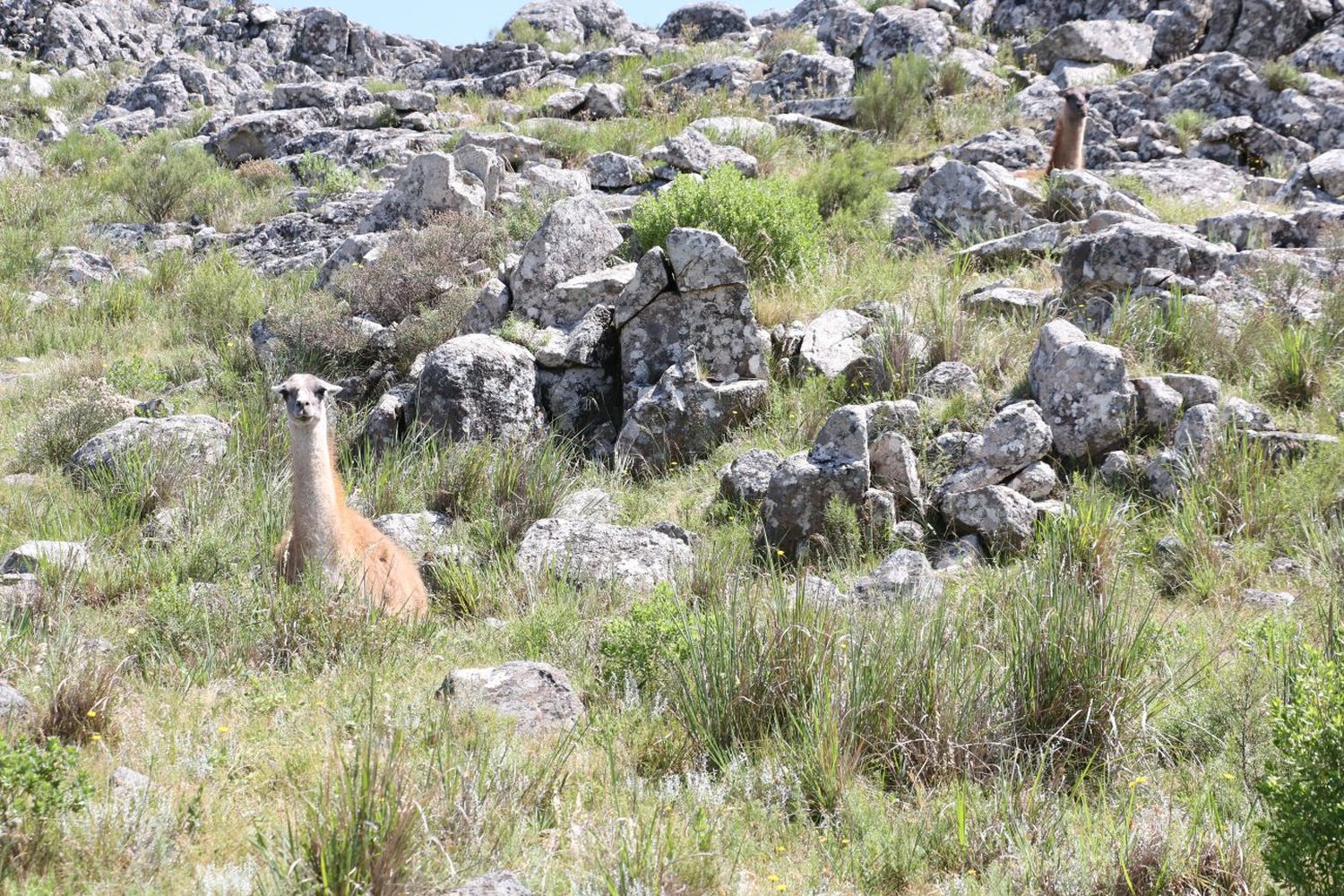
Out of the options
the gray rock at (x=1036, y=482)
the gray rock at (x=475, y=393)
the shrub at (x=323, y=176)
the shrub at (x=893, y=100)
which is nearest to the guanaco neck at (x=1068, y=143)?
the shrub at (x=893, y=100)

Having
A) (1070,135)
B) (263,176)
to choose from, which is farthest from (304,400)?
(263,176)

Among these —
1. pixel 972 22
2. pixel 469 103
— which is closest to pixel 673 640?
pixel 469 103

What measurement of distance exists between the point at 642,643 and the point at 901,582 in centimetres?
154

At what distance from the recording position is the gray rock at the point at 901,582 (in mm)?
5219

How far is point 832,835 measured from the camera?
12.1 feet

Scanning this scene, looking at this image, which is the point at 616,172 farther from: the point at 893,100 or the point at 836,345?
the point at 836,345

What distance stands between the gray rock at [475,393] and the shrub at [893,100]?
31.6ft

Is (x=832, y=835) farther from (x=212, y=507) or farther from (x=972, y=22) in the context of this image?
(x=972, y=22)

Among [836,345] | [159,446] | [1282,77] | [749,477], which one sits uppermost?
[1282,77]

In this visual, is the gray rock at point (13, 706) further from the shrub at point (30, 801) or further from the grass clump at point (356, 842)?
the grass clump at point (356, 842)

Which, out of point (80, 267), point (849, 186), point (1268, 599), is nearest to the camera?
point (1268, 599)

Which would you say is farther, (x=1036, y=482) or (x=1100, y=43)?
(x=1100, y=43)

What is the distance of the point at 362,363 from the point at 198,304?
2.87 meters

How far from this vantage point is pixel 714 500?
7.59 m
